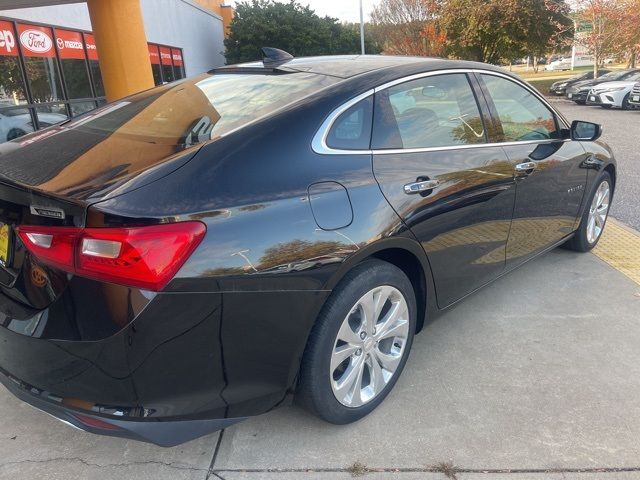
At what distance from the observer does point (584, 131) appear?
3.93 metres

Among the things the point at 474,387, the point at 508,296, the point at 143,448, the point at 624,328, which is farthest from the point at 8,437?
the point at 624,328

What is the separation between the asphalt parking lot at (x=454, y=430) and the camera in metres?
2.26

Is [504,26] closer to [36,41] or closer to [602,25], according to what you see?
[602,25]

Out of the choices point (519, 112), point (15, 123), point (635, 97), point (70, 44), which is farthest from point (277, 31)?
point (519, 112)

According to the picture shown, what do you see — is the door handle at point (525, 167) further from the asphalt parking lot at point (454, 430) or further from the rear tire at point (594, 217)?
the rear tire at point (594, 217)

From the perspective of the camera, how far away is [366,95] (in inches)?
99.5

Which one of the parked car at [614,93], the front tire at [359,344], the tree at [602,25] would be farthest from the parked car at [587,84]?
the front tire at [359,344]

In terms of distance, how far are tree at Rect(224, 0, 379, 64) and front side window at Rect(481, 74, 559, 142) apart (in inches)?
952

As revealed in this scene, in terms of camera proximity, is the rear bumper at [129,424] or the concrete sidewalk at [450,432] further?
the concrete sidewalk at [450,432]

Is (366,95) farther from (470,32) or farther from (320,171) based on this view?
(470,32)

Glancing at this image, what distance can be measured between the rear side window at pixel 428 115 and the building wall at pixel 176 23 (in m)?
7.84

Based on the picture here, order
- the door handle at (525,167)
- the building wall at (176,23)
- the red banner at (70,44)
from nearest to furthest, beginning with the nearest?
the door handle at (525,167) < the building wall at (176,23) < the red banner at (70,44)

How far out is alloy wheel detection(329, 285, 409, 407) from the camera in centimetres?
237

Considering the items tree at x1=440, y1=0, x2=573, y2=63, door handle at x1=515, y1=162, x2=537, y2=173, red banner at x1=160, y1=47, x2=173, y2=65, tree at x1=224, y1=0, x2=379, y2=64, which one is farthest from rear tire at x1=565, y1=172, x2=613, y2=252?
tree at x1=440, y1=0, x2=573, y2=63
